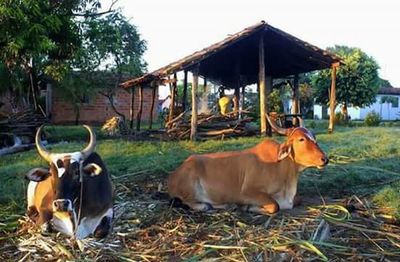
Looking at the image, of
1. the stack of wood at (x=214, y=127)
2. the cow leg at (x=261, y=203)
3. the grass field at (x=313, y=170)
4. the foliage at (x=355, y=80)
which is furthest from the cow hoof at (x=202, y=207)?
the foliage at (x=355, y=80)

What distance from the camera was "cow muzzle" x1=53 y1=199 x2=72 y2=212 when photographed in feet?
15.0

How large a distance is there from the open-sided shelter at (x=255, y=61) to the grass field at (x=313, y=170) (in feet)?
8.34

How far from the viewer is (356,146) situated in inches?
436

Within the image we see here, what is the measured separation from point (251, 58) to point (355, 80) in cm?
1190

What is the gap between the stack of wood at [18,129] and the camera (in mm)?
15233

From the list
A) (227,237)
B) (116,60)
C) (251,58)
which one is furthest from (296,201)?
(116,60)

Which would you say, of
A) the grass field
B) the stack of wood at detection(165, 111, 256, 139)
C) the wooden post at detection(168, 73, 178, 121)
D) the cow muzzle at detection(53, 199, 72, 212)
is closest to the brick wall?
the wooden post at detection(168, 73, 178, 121)

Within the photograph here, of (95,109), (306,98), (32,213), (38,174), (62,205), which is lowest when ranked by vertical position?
(32,213)

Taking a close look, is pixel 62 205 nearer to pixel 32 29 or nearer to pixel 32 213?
pixel 32 213

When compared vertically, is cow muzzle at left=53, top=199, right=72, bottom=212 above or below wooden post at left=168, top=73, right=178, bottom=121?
below

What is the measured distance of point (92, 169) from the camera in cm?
518

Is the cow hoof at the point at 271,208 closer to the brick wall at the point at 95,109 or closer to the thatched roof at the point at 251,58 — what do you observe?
the thatched roof at the point at 251,58

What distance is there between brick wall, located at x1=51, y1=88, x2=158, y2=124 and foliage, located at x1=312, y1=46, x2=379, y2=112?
10458 millimetres

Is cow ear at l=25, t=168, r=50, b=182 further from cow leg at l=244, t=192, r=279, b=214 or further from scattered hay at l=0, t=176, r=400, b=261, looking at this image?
cow leg at l=244, t=192, r=279, b=214
